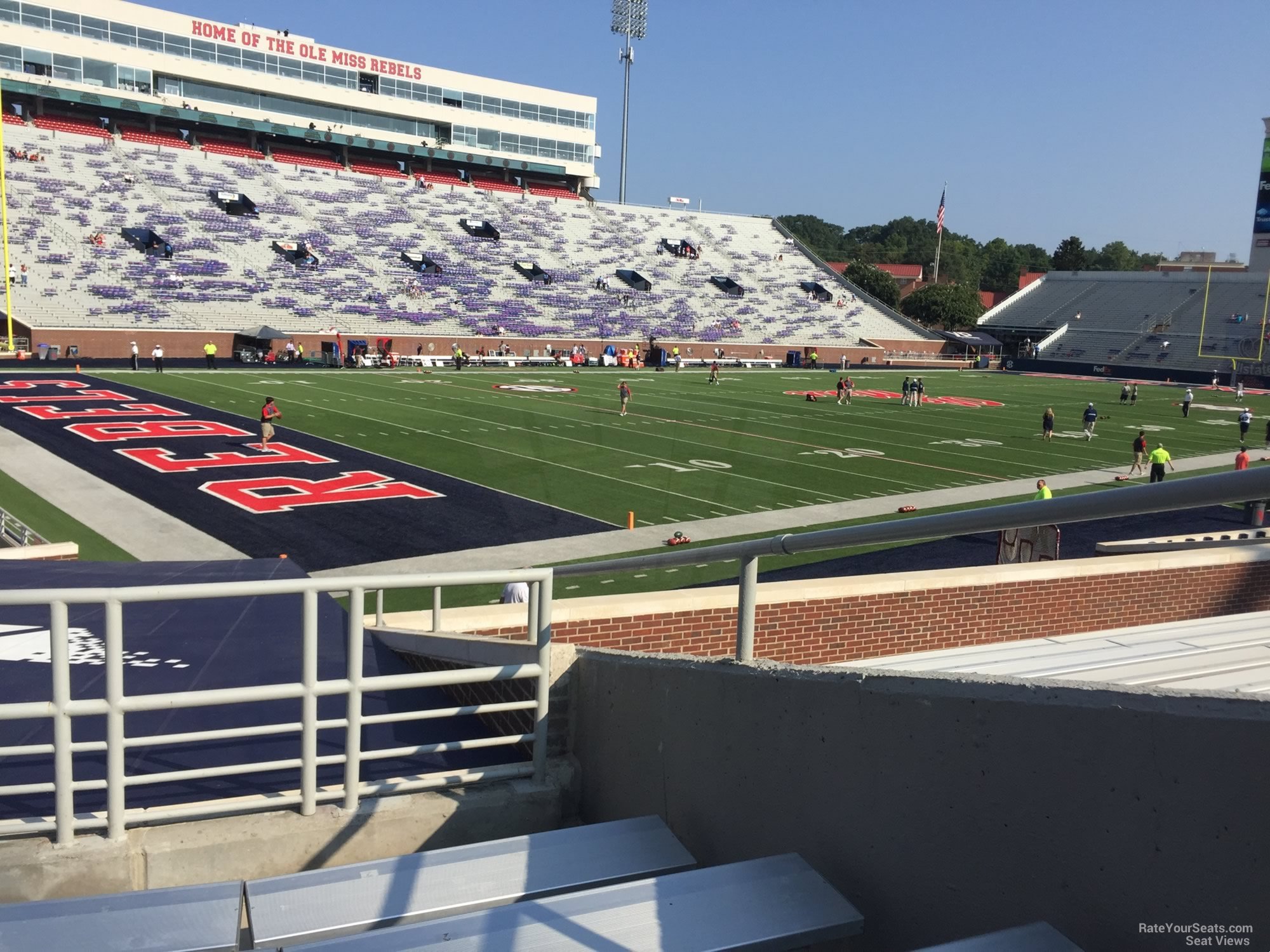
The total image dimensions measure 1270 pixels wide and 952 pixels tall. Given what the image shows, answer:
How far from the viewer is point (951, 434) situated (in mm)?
33625

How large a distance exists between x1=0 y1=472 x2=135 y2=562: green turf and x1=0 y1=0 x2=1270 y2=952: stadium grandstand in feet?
0.52

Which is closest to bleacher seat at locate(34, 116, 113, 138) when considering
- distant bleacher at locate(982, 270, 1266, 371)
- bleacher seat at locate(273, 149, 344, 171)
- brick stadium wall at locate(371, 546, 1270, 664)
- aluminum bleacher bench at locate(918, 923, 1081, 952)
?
bleacher seat at locate(273, 149, 344, 171)

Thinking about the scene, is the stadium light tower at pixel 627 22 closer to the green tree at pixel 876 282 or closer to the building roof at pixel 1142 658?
the green tree at pixel 876 282

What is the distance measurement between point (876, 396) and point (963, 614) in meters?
39.3

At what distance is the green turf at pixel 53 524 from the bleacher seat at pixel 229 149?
184ft

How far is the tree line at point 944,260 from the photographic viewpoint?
92.9 metres

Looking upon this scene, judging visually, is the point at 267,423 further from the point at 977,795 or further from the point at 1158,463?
the point at 977,795

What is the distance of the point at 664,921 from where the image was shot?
288 cm

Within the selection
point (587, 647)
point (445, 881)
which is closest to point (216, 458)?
point (587, 647)

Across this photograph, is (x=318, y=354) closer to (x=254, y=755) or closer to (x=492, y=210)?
(x=492, y=210)

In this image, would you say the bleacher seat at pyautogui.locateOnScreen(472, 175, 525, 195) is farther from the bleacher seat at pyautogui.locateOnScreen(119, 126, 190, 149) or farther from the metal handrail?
the metal handrail

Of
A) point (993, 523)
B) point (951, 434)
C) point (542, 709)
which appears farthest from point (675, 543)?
point (951, 434)

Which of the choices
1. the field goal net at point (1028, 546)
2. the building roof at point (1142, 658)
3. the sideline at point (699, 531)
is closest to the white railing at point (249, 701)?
the building roof at point (1142, 658)

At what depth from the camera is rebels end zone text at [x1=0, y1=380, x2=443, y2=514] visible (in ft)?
68.8
